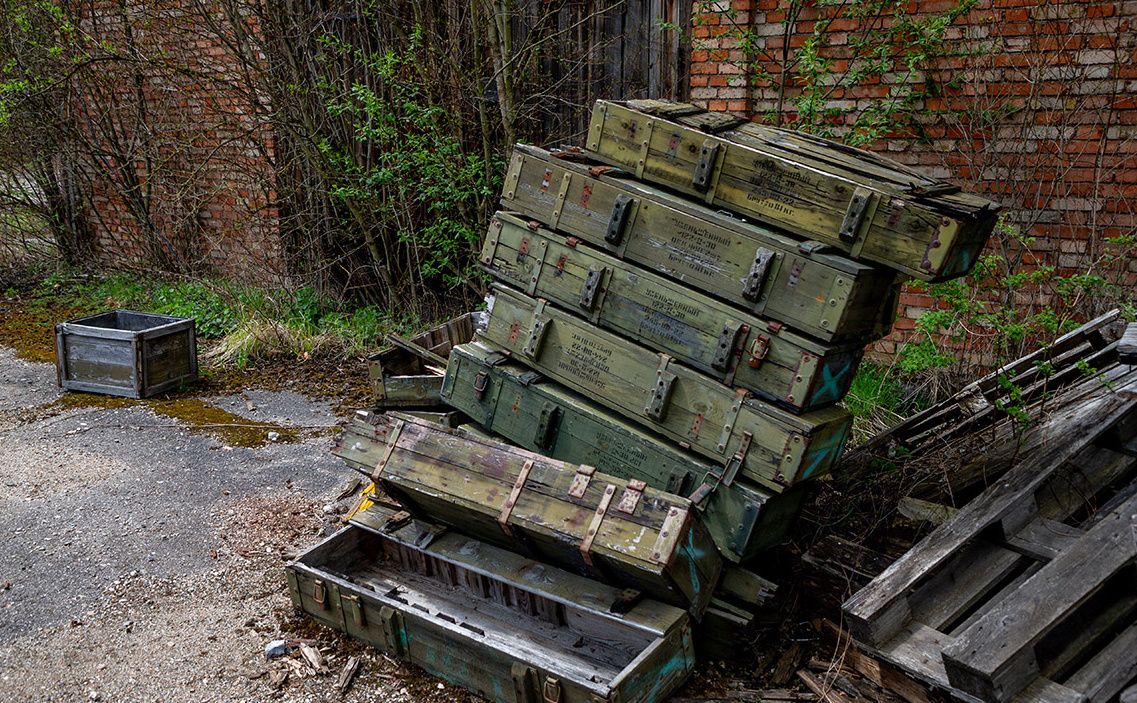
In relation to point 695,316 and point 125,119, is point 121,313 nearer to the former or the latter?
point 125,119

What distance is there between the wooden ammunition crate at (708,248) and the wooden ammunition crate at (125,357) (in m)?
3.94

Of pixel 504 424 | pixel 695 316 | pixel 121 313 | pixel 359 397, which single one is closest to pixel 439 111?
pixel 359 397

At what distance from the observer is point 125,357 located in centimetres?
696

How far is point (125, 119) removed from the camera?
10086 mm

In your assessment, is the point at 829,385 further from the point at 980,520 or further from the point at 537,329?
the point at 537,329

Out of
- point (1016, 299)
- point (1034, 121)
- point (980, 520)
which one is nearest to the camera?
point (980, 520)

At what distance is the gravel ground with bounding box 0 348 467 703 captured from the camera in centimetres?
373

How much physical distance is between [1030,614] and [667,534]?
1308 mm

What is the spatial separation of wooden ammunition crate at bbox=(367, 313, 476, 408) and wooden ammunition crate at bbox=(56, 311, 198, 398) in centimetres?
224

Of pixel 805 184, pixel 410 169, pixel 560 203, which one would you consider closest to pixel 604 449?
pixel 560 203

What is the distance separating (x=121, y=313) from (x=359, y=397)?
7.93 feet

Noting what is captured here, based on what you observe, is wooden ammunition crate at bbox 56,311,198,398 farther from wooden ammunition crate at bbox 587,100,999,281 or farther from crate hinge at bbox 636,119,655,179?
crate hinge at bbox 636,119,655,179

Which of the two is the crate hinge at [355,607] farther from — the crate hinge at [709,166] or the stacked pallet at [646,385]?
the crate hinge at [709,166]

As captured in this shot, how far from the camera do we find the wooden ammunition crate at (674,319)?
3805mm
